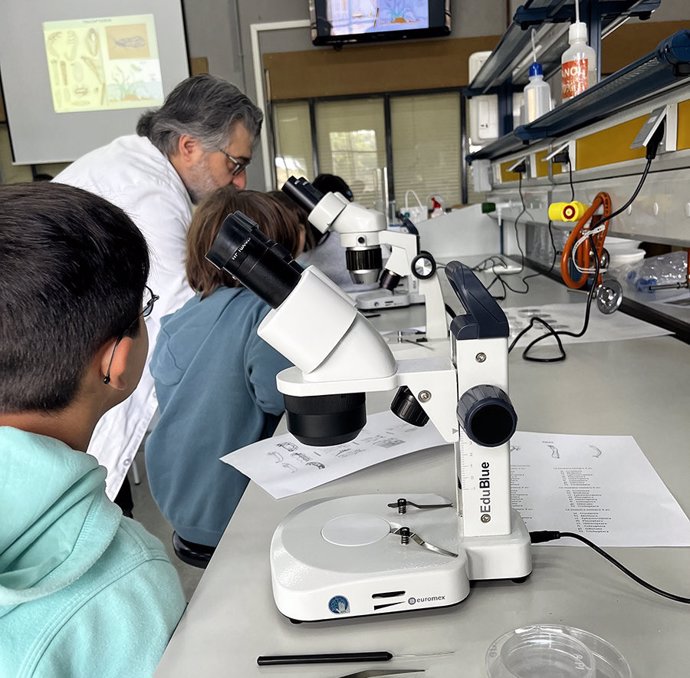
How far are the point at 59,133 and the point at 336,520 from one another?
493 cm

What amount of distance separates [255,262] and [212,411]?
2.39 feet

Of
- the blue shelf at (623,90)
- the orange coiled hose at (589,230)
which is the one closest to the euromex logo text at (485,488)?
the blue shelf at (623,90)

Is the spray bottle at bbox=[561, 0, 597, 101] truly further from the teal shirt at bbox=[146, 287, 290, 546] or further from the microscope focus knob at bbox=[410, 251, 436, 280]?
the teal shirt at bbox=[146, 287, 290, 546]

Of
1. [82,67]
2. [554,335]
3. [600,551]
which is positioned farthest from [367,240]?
[82,67]

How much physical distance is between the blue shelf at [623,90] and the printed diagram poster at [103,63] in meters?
3.52

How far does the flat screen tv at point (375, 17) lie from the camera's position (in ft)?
14.2

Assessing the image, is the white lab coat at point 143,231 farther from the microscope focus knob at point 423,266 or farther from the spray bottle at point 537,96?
the spray bottle at point 537,96

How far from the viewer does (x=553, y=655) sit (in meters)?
0.46

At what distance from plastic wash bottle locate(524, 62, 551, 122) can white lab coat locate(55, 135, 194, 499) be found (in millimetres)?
1140

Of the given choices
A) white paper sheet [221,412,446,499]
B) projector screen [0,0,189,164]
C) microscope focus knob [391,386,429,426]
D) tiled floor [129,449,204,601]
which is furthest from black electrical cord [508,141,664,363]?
projector screen [0,0,189,164]

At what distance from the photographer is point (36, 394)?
1.95 ft

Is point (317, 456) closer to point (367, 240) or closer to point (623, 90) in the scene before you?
point (367, 240)

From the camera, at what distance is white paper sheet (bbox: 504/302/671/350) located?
1.38 m

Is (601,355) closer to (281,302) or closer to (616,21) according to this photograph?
(281,302)
